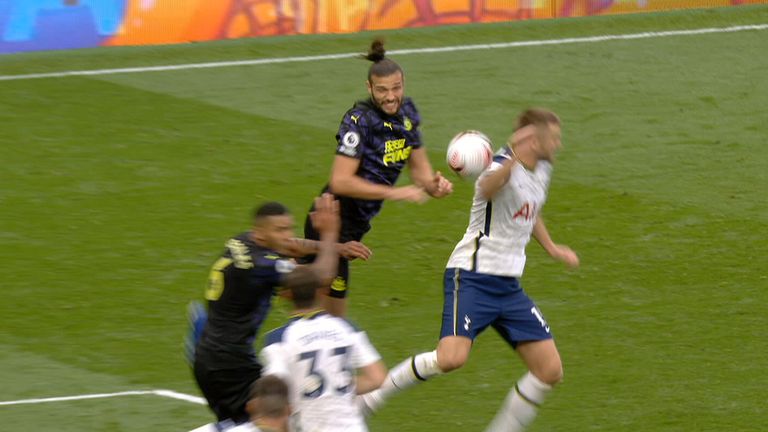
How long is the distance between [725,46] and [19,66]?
10.2 m

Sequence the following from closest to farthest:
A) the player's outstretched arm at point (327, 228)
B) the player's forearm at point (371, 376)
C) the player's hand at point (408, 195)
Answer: the player's forearm at point (371, 376), the player's outstretched arm at point (327, 228), the player's hand at point (408, 195)

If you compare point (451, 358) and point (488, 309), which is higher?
point (488, 309)

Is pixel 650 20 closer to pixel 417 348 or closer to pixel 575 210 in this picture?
pixel 575 210

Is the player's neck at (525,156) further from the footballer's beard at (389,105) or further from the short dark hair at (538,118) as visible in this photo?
the footballer's beard at (389,105)

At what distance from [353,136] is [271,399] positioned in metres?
3.75

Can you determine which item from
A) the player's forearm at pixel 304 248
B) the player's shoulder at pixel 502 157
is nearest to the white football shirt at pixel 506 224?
the player's shoulder at pixel 502 157

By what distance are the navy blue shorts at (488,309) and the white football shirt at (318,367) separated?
1900mm

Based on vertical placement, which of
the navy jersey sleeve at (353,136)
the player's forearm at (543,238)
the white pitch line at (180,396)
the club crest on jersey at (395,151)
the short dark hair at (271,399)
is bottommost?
the white pitch line at (180,396)

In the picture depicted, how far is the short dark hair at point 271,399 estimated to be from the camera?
727 cm

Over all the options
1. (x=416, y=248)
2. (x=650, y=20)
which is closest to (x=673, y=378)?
(x=416, y=248)

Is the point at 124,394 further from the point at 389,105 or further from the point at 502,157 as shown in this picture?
the point at 502,157

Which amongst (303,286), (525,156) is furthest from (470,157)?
(303,286)

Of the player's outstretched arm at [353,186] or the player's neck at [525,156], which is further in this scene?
the player's outstretched arm at [353,186]

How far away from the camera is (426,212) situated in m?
16.8
